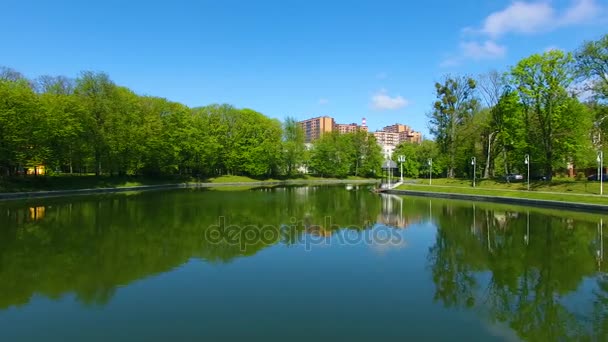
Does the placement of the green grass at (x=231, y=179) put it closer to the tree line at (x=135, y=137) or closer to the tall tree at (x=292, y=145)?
the tree line at (x=135, y=137)

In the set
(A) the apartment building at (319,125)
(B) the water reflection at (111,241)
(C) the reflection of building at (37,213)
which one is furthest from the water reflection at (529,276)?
(A) the apartment building at (319,125)

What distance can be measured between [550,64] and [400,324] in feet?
129

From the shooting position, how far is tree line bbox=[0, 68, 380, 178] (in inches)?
1385

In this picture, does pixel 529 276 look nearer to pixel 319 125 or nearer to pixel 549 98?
pixel 549 98

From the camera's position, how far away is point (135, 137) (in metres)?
47.9

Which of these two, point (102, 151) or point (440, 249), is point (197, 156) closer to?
point (102, 151)

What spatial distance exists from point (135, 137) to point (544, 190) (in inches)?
1852

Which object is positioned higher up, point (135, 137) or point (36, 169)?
point (135, 137)

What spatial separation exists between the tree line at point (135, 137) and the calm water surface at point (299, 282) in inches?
876

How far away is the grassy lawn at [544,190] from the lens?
1060 inches

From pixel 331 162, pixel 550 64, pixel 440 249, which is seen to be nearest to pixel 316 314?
pixel 440 249

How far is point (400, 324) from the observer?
6625 millimetres

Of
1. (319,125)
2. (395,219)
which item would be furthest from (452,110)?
(319,125)

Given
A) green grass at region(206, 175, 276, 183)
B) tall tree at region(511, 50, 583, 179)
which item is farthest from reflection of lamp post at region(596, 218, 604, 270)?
green grass at region(206, 175, 276, 183)
